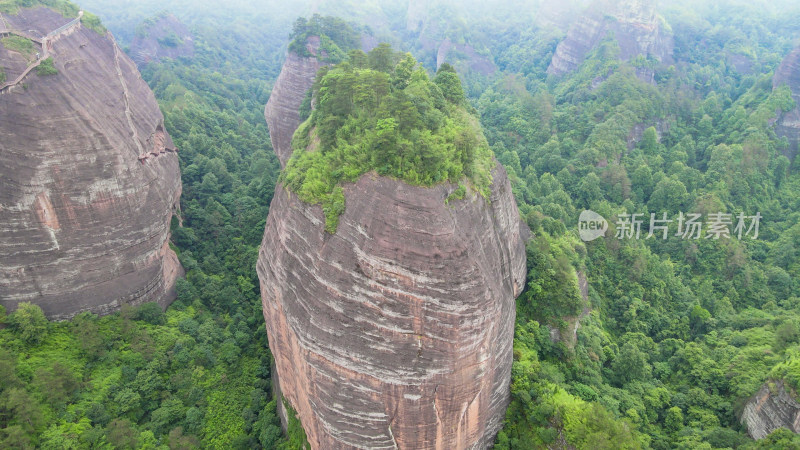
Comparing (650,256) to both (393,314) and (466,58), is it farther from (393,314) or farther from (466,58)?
(466,58)

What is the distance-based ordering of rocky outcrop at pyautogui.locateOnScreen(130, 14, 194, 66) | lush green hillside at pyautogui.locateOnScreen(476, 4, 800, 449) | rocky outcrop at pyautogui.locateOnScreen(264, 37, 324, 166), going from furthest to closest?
rocky outcrop at pyautogui.locateOnScreen(130, 14, 194, 66) < rocky outcrop at pyautogui.locateOnScreen(264, 37, 324, 166) < lush green hillside at pyautogui.locateOnScreen(476, 4, 800, 449)

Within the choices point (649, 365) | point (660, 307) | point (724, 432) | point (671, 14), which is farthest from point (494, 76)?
point (724, 432)

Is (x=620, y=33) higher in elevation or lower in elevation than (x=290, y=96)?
higher

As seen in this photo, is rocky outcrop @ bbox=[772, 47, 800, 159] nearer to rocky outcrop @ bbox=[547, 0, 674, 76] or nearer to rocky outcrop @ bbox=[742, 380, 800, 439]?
rocky outcrop @ bbox=[547, 0, 674, 76]

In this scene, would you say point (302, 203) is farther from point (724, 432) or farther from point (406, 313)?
point (724, 432)

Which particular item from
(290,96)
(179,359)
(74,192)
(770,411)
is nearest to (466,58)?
(290,96)

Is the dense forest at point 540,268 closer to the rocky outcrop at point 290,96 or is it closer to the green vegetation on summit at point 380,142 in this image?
the green vegetation on summit at point 380,142

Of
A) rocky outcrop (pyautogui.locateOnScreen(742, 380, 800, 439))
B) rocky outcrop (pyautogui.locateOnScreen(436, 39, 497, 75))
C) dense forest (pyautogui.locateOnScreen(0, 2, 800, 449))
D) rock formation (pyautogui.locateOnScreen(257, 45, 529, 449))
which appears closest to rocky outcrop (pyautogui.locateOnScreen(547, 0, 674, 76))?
dense forest (pyautogui.locateOnScreen(0, 2, 800, 449))
